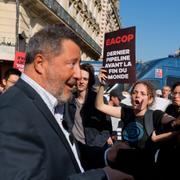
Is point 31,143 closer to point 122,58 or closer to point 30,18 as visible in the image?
point 122,58

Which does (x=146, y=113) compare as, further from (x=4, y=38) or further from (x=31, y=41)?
(x=4, y=38)

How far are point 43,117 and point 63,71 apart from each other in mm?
322

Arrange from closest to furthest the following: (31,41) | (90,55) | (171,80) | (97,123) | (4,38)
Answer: (31,41) < (97,123) < (171,80) < (4,38) < (90,55)

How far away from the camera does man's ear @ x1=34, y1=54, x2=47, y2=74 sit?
202 centimetres

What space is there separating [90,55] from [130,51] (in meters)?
37.5

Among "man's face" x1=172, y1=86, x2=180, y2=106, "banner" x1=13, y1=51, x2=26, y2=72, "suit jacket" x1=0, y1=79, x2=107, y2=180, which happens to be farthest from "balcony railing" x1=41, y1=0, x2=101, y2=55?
"suit jacket" x1=0, y1=79, x2=107, y2=180

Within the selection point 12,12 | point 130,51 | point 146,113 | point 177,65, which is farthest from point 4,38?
point 146,113

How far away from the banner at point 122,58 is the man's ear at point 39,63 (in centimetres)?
348

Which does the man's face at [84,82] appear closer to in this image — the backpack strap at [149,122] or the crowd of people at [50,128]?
the backpack strap at [149,122]

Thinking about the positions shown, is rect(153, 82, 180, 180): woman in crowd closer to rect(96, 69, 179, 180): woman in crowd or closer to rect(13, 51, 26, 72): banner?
rect(96, 69, 179, 180): woman in crowd

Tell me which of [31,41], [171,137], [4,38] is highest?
[4,38]

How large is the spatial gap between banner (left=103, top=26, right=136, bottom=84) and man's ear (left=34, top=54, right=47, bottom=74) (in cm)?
348

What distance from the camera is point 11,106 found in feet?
5.75

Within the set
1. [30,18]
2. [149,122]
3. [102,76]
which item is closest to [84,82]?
[102,76]
